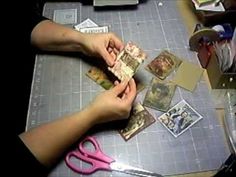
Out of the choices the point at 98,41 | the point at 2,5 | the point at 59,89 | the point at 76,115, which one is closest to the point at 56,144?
the point at 76,115

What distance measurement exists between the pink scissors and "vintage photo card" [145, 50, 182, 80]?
0.30 meters

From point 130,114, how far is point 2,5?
52 cm

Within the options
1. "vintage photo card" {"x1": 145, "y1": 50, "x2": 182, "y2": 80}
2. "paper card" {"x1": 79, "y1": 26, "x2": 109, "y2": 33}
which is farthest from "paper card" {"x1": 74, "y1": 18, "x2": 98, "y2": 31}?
"vintage photo card" {"x1": 145, "y1": 50, "x2": 182, "y2": 80}

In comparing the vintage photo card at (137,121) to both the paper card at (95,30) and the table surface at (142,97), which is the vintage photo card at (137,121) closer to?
the table surface at (142,97)

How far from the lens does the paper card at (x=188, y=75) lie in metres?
0.91

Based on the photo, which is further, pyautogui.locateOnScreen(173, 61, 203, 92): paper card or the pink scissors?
pyautogui.locateOnScreen(173, 61, 203, 92): paper card

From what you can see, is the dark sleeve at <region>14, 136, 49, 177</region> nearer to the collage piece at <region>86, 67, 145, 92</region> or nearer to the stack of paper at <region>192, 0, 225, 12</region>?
the collage piece at <region>86, 67, 145, 92</region>

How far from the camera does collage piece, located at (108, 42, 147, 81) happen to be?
864 mm

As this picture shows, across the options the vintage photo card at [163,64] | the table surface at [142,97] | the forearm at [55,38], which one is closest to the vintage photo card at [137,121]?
the table surface at [142,97]

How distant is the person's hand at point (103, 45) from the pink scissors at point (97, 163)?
10.8 inches

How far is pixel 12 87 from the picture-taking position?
104cm

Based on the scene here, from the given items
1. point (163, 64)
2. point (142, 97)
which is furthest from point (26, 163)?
point (163, 64)

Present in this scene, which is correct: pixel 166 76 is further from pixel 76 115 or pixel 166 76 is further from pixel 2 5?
pixel 2 5

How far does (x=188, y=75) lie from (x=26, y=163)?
524mm
